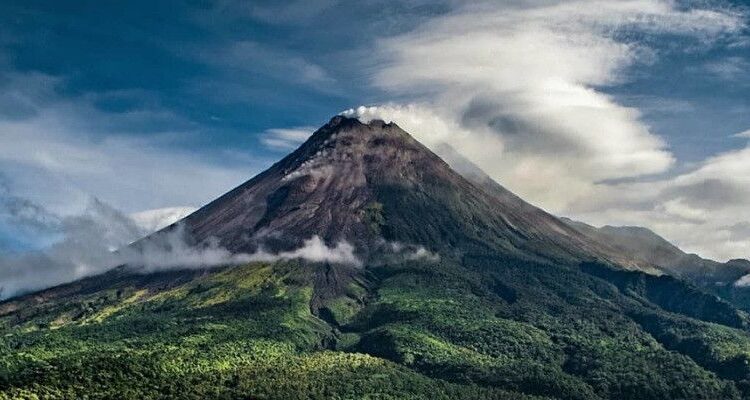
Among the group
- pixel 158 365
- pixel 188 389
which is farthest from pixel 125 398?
pixel 158 365

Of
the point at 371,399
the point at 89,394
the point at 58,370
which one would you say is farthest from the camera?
the point at 371,399

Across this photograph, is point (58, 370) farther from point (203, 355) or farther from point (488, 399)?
point (488, 399)

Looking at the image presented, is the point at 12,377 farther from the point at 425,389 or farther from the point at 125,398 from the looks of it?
the point at 425,389

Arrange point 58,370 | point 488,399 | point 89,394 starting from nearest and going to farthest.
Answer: point 89,394 → point 58,370 → point 488,399

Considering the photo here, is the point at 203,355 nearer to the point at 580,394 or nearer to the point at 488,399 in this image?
the point at 488,399

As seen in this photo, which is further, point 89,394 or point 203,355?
point 203,355

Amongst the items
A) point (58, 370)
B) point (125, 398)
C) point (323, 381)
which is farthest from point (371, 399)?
point (58, 370)

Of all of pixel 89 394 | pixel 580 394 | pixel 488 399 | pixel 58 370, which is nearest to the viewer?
pixel 89 394

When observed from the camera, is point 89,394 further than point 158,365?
No

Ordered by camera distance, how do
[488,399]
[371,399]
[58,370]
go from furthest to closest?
1. [488,399]
2. [371,399]
3. [58,370]
